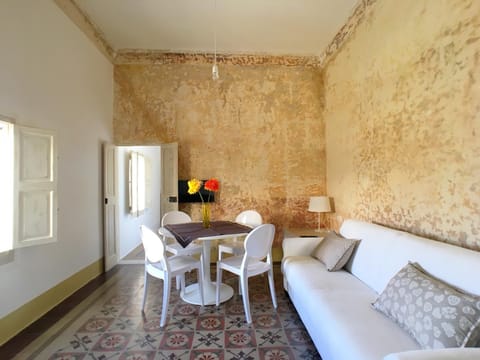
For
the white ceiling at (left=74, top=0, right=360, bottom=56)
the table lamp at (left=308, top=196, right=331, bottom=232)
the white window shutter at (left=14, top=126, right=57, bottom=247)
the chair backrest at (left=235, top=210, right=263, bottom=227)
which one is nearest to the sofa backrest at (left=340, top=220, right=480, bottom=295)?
the table lamp at (left=308, top=196, right=331, bottom=232)

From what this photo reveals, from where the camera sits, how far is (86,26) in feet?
11.4

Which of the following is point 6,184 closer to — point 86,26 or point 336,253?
point 86,26

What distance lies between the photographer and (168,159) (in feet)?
14.1

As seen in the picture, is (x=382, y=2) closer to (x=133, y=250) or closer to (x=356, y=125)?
(x=356, y=125)

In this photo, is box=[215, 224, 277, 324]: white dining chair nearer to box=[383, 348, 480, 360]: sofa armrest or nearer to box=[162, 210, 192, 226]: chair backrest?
box=[162, 210, 192, 226]: chair backrest

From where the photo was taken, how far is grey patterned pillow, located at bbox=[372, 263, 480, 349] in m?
1.23

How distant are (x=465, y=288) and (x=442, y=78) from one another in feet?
4.87

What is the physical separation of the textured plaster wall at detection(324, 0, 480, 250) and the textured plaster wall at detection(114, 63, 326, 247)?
0.94m

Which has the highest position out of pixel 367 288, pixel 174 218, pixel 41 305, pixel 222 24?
pixel 222 24

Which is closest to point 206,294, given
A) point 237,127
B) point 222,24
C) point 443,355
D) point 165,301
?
point 165,301

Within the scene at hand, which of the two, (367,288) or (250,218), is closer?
(367,288)

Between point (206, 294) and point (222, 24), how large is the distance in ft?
11.4

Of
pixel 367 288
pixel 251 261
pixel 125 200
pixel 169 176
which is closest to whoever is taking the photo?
pixel 367 288

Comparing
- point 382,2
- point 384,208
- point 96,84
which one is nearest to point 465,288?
point 384,208
